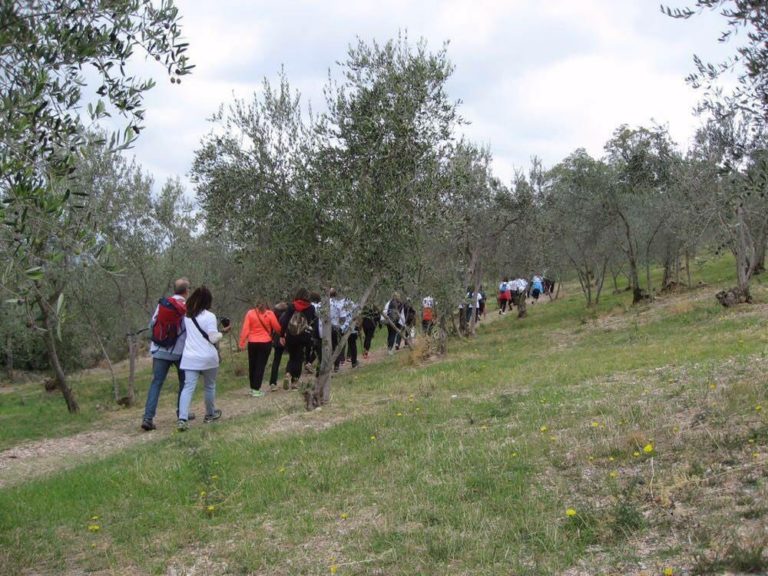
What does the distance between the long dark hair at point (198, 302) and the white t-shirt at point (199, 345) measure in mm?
61

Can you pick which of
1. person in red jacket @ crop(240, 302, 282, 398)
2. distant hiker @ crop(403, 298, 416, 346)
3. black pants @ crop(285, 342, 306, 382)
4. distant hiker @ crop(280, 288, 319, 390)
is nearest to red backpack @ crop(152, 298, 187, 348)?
person in red jacket @ crop(240, 302, 282, 398)

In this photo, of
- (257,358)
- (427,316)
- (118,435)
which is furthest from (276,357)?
(427,316)

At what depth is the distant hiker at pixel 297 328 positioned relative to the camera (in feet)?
45.3

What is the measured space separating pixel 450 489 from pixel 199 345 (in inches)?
229

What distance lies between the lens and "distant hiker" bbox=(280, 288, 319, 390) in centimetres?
1380

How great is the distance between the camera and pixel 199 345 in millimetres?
10164

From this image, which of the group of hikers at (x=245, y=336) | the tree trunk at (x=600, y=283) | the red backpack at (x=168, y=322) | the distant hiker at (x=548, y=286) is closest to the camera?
the group of hikers at (x=245, y=336)

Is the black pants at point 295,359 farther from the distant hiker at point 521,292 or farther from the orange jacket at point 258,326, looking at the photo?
the distant hiker at point 521,292

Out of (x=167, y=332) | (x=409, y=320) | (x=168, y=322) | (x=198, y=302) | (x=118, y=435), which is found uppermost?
(x=198, y=302)

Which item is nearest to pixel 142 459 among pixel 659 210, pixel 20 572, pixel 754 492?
pixel 20 572

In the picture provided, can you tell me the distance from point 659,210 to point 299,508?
2483 centimetres

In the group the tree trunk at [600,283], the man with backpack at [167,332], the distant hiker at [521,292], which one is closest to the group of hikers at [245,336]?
the man with backpack at [167,332]

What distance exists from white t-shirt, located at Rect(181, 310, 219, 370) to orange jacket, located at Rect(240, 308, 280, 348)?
2.94 metres

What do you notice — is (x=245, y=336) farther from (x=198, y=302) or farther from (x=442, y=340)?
(x=442, y=340)
